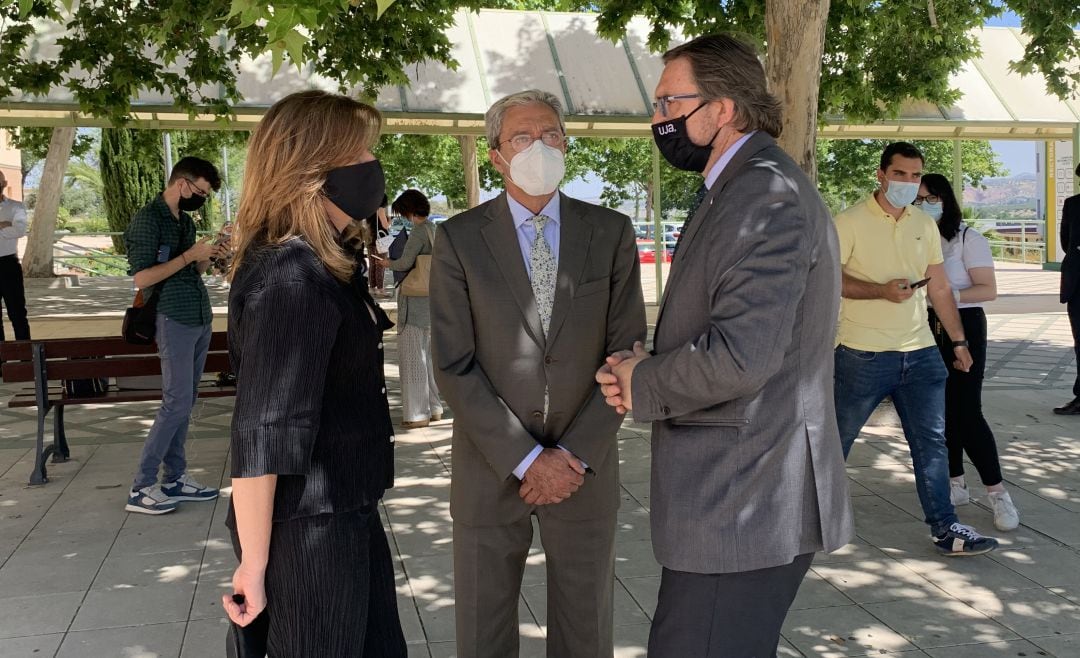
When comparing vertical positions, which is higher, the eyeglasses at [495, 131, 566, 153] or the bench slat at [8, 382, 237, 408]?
the eyeglasses at [495, 131, 566, 153]

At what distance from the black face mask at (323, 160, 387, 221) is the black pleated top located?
19 cm

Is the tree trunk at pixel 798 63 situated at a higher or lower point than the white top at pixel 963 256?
higher

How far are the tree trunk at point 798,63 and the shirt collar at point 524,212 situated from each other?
4.13m

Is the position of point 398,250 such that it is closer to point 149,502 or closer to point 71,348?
point 71,348

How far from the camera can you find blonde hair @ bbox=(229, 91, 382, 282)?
2.38 meters

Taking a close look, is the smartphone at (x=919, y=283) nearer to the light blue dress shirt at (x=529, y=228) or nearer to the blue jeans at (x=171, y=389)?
the light blue dress shirt at (x=529, y=228)

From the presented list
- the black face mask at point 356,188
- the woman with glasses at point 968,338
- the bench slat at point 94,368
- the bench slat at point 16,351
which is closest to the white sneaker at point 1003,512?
the woman with glasses at point 968,338

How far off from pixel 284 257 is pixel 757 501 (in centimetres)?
120

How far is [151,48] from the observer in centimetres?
1339

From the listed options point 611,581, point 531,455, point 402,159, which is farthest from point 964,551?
point 402,159

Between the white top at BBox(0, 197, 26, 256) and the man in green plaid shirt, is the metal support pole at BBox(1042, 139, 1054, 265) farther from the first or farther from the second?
the man in green plaid shirt

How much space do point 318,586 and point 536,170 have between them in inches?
58.9

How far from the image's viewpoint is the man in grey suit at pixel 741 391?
2225mm

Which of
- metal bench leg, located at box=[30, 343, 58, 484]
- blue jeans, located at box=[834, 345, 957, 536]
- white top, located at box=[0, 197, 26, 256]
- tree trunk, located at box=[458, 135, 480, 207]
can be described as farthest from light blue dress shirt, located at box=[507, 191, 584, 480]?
tree trunk, located at box=[458, 135, 480, 207]
